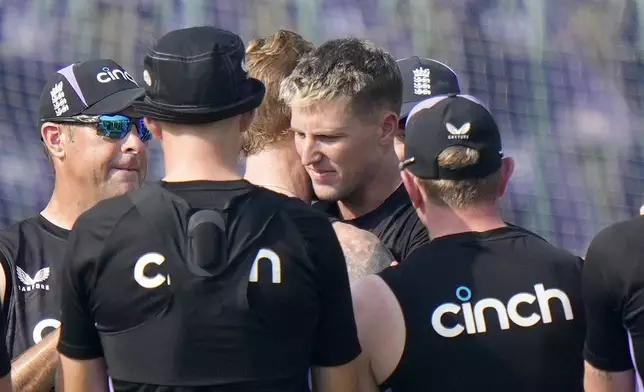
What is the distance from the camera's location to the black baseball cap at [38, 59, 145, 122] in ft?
11.0

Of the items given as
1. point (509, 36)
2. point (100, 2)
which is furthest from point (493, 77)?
point (100, 2)

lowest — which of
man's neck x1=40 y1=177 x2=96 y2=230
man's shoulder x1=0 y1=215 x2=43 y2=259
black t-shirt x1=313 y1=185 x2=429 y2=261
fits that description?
black t-shirt x1=313 y1=185 x2=429 y2=261

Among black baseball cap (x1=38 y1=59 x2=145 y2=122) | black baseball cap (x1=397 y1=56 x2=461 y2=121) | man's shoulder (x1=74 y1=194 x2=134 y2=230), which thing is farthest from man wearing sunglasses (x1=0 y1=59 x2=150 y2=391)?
man's shoulder (x1=74 y1=194 x2=134 y2=230)

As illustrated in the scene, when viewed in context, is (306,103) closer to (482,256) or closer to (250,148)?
(250,148)

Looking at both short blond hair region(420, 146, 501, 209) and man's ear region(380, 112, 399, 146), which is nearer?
short blond hair region(420, 146, 501, 209)

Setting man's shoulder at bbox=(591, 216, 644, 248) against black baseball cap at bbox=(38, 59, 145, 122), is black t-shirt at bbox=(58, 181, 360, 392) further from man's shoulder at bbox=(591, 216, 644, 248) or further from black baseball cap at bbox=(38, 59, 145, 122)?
black baseball cap at bbox=(38, 59, 145, 122)

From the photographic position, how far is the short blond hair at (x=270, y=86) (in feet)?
10.0

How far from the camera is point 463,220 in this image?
244 cm

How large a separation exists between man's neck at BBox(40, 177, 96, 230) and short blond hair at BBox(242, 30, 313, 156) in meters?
0.61

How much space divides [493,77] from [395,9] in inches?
29.0

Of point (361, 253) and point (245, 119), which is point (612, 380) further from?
point (245, 119)

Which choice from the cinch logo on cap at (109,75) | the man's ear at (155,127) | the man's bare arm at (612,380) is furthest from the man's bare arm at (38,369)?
the man's bare arm at (612,380)

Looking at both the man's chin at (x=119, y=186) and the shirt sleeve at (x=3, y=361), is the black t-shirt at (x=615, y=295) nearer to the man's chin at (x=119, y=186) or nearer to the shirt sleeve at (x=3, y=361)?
the shirt sleeve at (x=3, y=361)

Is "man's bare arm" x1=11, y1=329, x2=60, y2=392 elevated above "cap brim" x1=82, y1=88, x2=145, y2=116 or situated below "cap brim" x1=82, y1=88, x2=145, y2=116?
below
